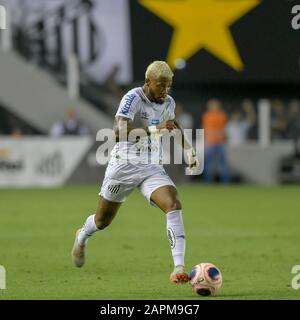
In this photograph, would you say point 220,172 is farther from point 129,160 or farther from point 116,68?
point 129,160

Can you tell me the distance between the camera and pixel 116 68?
28.7 meters

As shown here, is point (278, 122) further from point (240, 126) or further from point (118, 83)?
point (118, 83)

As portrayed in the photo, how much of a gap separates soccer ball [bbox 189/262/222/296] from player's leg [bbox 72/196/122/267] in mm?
1448

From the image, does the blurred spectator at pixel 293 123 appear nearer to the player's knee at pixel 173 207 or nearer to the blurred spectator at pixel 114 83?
the blurred spectator at pixel 114 83

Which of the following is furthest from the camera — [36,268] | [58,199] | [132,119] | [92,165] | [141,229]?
[92,165]

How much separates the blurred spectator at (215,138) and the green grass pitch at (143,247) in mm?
3708

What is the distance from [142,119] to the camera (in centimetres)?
1027

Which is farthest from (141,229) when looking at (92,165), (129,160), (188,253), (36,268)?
(92,165)

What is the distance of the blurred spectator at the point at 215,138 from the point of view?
26.7 metres

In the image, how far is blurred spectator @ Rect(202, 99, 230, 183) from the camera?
26.7 m

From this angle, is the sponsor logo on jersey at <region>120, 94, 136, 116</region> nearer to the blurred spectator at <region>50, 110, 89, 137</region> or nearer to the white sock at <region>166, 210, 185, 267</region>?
the white sock at <region>166, 210, 185, 267</region>

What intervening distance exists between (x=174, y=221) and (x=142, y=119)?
1132mm
